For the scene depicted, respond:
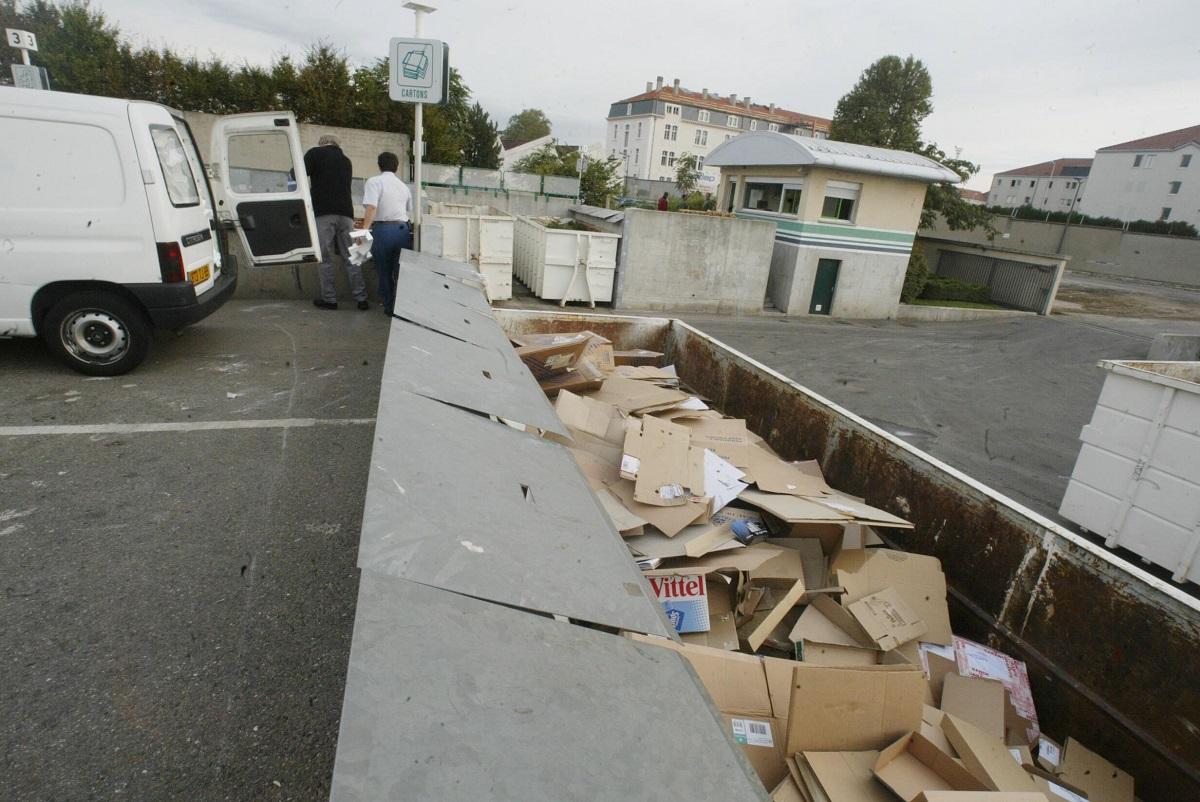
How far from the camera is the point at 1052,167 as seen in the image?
70.9 m

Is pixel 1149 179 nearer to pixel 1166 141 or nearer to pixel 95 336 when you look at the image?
pixel 1166 141

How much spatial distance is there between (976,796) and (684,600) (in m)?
1.06

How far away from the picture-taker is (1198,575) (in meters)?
4.30

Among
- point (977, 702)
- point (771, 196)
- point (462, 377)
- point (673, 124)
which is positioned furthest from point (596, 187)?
point (673, 124)

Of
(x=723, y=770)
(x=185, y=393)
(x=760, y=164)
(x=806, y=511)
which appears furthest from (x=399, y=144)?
(x=723, y=770)

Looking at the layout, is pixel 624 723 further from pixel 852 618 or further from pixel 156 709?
pixel 156 709

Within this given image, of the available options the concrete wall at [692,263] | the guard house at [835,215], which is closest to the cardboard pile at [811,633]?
the concrete wall at [692,263]

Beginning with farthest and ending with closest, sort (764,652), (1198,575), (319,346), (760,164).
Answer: (760,164) → (319,346) → (1198,575) → (764,652)

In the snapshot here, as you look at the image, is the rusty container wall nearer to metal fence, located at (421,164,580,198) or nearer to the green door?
the green door

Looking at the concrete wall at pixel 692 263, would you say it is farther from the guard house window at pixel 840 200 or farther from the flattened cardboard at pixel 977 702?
the flattened cardboard at pixel 977 702

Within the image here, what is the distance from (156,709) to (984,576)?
320 centimetres

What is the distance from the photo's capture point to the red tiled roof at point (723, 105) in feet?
219

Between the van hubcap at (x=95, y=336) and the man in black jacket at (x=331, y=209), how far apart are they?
274cm

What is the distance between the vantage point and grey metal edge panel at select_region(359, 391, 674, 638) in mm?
1420
